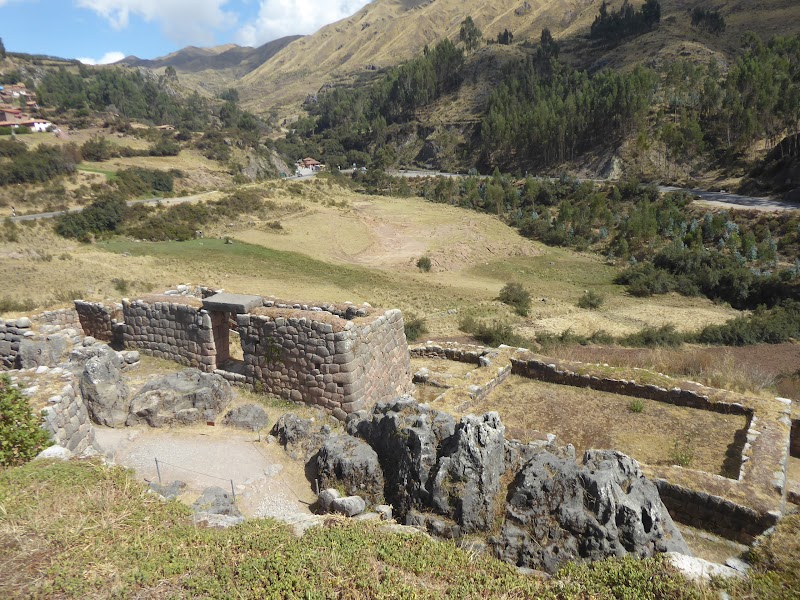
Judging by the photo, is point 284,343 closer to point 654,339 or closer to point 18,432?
point 18,432

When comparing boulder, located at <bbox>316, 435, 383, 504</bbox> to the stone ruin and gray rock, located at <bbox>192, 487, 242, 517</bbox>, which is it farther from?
the stone ruin

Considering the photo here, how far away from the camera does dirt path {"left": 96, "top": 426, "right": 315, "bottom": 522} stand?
8.57 metres

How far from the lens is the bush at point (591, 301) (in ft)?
119

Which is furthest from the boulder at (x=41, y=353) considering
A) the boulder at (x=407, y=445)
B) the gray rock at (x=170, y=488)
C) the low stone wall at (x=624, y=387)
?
the low stone wall at (x=624, y=387)

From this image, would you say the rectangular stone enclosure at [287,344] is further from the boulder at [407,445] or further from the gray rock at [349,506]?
the gray rock at [349,506]

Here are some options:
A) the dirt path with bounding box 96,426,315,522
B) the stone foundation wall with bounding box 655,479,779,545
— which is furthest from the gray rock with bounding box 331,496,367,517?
the stone foundation wall with bounding box 655,479,779,545

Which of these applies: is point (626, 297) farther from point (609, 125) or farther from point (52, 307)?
point (609, 125)

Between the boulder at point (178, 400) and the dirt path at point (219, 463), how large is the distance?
0.77ft

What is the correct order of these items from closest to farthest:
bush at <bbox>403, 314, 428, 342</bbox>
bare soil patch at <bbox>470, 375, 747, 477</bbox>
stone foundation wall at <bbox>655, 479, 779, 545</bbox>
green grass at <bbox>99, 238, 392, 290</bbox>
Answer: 1. stone foundation wall at <bbox>655, 479, 779, 545</bbox>
2. bare soil patch at <bbox>470, 375, 747, 477</bbox>
3. bush at <bbox>403, 314, 428, 342</bbox>
4. green grass at <bbox>99, 238, 392, 290</bbox>

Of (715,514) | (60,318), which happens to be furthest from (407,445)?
(60,318)

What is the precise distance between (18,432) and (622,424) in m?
12.3

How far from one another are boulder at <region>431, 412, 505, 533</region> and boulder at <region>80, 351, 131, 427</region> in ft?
23.7

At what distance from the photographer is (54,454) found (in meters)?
7.56

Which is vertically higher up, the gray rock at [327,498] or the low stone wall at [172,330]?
the low stone wall at [172,330]
